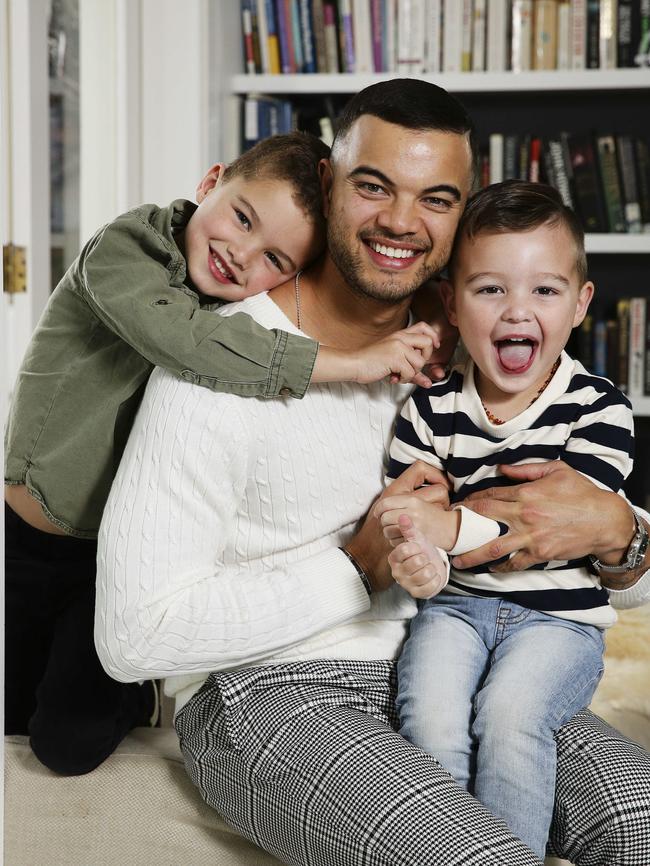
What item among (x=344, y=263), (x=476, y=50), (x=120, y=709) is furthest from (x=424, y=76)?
(x=120, y=709)

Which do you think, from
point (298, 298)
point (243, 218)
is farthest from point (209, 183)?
point (298, 298)

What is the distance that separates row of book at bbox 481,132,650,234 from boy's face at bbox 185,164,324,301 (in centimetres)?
168

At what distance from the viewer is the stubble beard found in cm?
133

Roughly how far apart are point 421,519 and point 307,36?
2174 millimetres

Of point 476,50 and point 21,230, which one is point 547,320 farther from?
point 476,50

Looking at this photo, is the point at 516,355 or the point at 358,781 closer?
the point at 358,781

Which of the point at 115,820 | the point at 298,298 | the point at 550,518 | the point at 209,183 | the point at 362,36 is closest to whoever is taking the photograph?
the point at 550,518

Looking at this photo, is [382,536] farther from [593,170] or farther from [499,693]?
[593,170]

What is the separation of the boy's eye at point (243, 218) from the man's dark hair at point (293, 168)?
52 mm

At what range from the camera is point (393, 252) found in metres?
Result: 1.32

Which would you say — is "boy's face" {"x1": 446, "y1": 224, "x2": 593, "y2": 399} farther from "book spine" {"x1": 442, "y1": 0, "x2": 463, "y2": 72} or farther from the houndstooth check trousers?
"book spine" {"x1": 442, "y1": 0, "x2": 463, "y2": 72}

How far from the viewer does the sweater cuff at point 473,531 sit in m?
1.20

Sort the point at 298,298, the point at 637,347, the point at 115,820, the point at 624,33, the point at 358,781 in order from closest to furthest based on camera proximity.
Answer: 1. the point at 358,781
2. the point at 115,820
3. the point at 298,298
4. the point at 624,33
5. the point at 637,347

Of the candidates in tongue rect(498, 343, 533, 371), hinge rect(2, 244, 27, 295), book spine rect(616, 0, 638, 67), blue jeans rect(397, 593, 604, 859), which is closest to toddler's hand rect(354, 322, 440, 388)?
tongue rect(498, 343, 533, 371)
